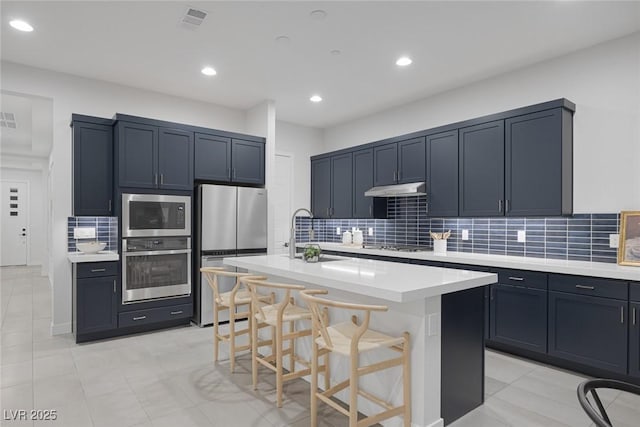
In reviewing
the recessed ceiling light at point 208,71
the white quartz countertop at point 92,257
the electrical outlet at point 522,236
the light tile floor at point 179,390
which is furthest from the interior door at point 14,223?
the electrical outlet at point 522,236

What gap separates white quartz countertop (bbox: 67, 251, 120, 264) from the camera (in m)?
3.90

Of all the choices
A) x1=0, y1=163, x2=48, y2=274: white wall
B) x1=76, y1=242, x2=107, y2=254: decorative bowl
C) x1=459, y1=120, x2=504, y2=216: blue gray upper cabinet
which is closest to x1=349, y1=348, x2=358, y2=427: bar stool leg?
x1=459, y1=120, x2=504, y2=216: blue gray upper cabinet

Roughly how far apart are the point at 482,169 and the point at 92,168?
447 cm

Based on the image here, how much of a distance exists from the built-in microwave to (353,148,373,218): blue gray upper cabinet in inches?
98.8

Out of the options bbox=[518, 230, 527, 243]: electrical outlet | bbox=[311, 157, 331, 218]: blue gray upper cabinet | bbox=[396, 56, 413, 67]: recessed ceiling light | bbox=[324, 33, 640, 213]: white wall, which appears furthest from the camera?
bbox=[311, 157, 331, 218]: blue gray upper cabinet

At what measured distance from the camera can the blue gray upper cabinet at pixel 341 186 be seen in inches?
233

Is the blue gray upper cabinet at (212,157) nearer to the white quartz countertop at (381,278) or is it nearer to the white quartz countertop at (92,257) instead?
the white quartz countertop at (92,257)

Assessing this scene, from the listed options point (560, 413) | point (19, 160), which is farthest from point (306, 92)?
point (19, 160)

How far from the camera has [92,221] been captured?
4.49 meters

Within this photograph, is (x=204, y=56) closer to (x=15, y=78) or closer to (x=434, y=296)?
(x=15, y=78)

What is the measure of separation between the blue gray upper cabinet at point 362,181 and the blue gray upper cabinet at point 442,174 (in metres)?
1.04

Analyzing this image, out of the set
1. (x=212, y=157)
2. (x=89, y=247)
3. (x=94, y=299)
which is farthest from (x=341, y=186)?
(x=94, y=299)

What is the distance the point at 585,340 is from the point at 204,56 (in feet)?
14.7

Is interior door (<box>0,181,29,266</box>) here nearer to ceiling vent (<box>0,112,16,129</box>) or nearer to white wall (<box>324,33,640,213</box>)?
ceiling vent (<box>0,112,16,129</box>)
